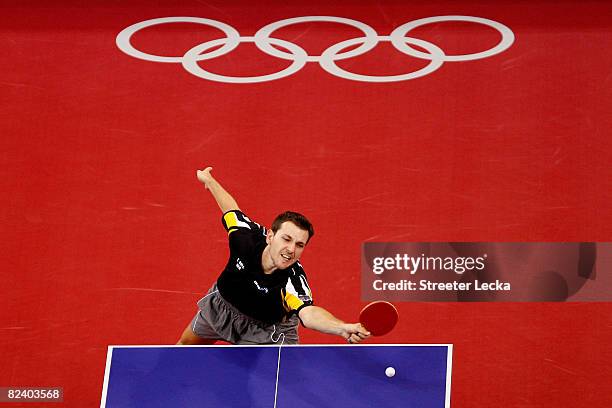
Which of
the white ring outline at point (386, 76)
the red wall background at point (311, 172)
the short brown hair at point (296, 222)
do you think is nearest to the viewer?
the short brown hair at point (296, 222)

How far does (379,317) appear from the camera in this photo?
382 cm

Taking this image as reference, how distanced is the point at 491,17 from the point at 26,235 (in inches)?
149

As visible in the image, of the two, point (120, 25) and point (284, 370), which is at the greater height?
point (120, 25)

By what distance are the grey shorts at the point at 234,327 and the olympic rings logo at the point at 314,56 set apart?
2063 mm

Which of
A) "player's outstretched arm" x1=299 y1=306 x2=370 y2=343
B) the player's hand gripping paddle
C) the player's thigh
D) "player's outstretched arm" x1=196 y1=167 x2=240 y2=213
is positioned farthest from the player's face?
the player's hand gripping paddle

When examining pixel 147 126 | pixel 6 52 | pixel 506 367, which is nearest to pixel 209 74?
pixel 147 126

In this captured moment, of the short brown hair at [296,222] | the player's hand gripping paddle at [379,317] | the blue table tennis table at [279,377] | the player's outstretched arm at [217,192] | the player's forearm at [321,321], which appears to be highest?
the player's outstretched arm at [217,192]

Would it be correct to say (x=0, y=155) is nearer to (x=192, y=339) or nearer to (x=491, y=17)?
(x=192, y=339)

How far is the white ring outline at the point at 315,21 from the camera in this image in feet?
21.9

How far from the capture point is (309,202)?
6.30m

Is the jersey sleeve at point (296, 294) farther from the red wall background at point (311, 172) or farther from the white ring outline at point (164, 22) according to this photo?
the white ring outline at point (164, 22)

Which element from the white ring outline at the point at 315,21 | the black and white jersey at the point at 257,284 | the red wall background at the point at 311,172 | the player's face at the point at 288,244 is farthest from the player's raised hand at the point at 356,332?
the white ring outline at the point at 315,21

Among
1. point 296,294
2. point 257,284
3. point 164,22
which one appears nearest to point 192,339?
point 257,284

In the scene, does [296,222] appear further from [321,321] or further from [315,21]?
[315,21]
